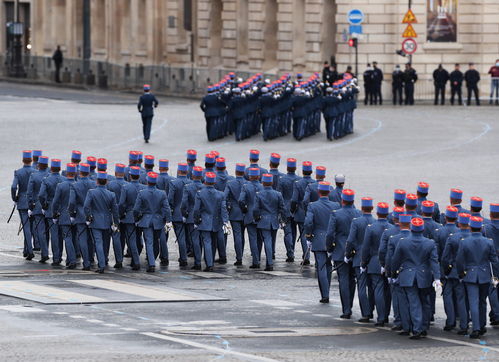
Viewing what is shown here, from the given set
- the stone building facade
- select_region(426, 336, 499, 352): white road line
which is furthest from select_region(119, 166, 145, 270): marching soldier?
the stone building facade

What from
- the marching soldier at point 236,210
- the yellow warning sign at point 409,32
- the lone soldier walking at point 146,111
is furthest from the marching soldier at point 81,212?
the yellow warning sign at point 409,32

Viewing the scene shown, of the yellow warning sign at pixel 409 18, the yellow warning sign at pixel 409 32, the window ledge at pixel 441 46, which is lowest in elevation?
the window ledge at pixel 441 46

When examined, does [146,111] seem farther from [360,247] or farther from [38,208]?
[360,247]

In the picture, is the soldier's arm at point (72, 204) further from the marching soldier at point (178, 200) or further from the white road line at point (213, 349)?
the white road line at point (213, 349)

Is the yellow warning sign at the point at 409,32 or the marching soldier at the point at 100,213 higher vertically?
the yellow warning sign at the point at 409,32

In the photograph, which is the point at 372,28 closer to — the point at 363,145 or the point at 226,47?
the point at 226,47

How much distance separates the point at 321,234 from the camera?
893 inches

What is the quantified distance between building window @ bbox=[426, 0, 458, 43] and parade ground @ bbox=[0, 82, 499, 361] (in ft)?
45.1

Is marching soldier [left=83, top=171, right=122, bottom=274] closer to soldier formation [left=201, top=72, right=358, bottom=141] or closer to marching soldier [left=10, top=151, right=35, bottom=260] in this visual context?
marching soldier [left=10, top=151, right=35, bottom=260]

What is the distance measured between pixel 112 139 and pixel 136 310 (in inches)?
879

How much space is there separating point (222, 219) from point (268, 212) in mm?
684

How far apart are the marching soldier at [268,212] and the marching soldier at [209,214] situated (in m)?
0.49

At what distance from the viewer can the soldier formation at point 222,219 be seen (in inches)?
815

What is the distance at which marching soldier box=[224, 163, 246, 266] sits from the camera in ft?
85.4
